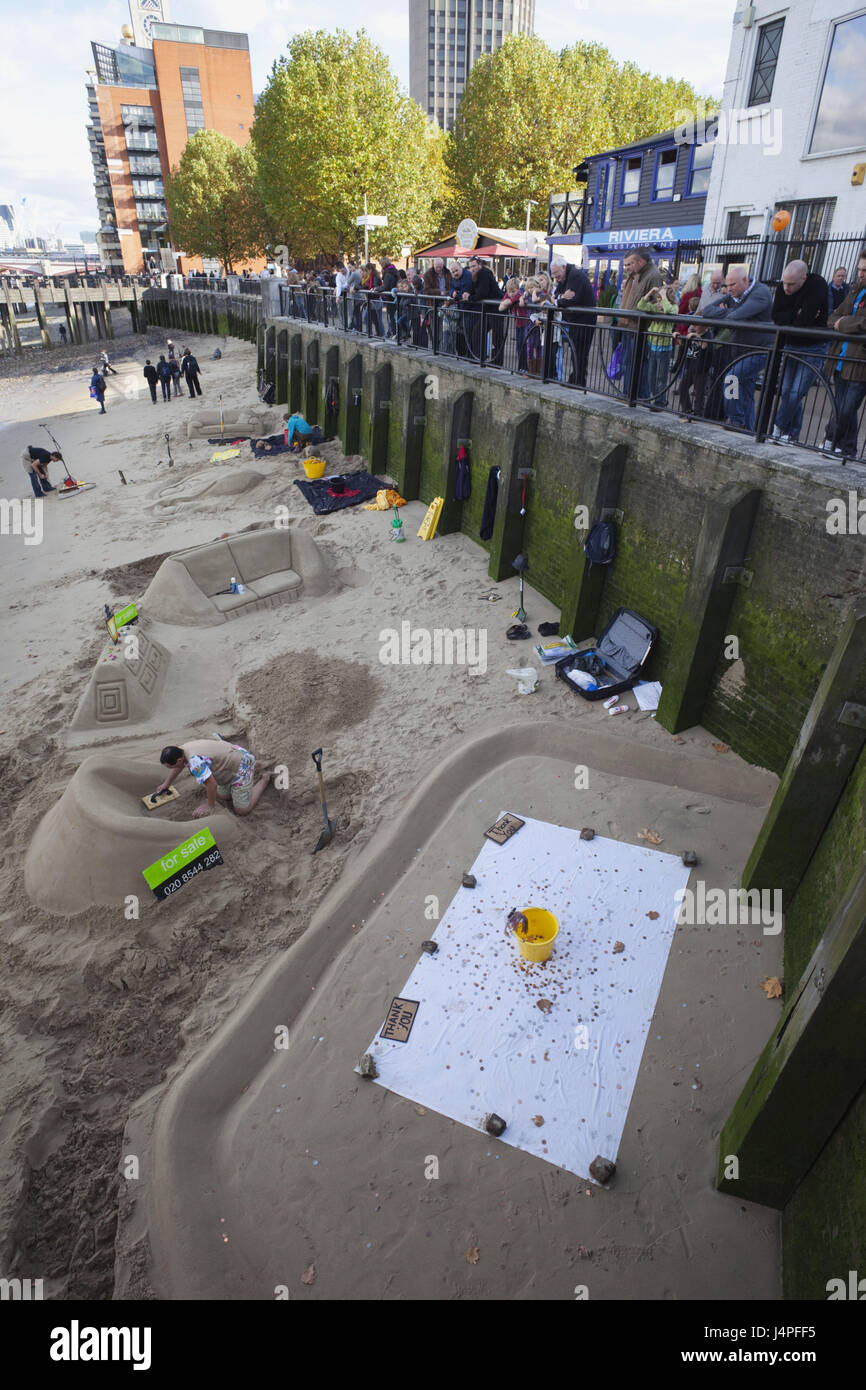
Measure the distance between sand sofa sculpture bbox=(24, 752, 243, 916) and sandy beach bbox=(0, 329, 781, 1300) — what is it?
0.04m

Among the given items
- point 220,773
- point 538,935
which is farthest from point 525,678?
point 538,935

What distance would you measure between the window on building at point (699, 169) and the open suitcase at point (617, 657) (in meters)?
25.4

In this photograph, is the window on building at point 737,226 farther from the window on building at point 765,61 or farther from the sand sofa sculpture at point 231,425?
the sand sofa sculpture at point 231,425

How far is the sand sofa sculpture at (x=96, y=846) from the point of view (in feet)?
26.0

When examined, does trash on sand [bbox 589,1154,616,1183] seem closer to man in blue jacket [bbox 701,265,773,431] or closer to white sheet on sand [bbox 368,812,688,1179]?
white sheet on sand [bbox 368,812,688,1179]

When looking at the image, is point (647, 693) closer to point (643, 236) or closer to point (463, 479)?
point (463, 479)

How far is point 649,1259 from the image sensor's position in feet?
16.3

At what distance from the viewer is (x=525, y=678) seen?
10.9m

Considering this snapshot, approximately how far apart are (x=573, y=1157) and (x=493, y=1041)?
1.09m

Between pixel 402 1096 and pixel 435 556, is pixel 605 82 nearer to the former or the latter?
pixel 435 556

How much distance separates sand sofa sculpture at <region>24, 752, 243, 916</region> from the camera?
311 inches

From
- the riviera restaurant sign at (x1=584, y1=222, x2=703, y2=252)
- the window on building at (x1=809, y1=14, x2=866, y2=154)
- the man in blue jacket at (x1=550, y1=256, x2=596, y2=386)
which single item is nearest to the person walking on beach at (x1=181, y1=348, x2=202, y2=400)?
the riviera restaurant sign at (x1=584, y1=222, x2=703, y2=252)

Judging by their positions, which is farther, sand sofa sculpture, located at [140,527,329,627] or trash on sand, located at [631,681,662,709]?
sand sofa sculpture, located at [140,527,329,627]
